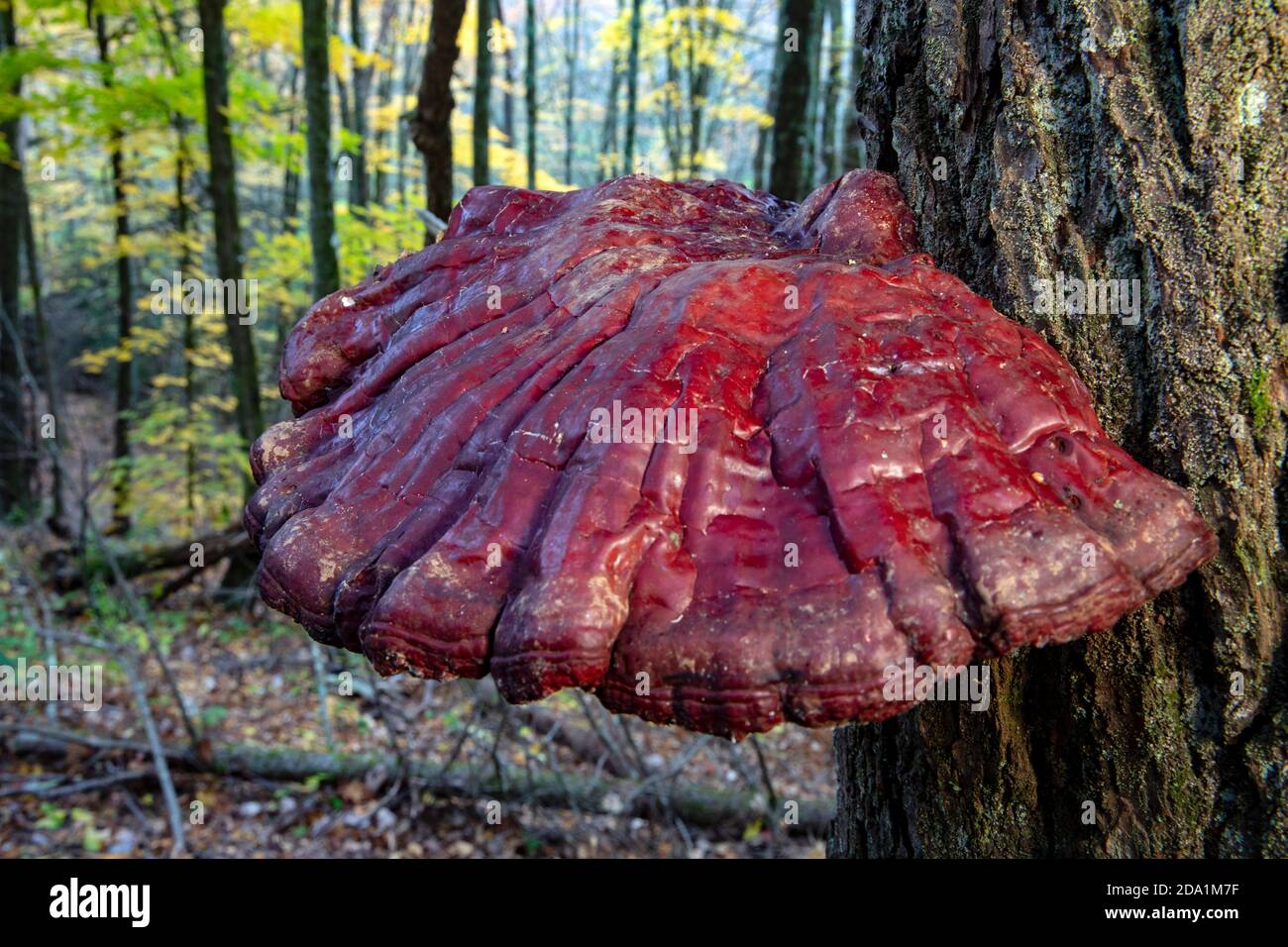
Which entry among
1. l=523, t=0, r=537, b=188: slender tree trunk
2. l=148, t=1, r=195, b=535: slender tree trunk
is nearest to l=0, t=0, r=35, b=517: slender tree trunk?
l=148, t=1, r=195, b=535: slender tree trunk

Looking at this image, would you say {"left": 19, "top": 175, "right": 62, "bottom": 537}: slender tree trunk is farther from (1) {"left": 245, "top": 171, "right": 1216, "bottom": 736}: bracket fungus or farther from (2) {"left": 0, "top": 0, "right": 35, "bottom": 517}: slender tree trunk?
(1) {"left": 245, "top": 171, "right": 1216, "bottom": 736}: bracket fungus

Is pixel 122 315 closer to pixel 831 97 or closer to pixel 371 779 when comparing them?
pixel 371 779

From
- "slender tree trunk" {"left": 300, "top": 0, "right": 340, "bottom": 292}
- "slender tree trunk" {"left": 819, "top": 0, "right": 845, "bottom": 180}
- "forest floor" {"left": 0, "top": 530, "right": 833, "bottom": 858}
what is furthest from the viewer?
"slender tree trunk" {"left": 819, "top": 0, "right": 845, "bottom": 180}

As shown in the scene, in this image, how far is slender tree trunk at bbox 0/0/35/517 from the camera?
1273 centimetres

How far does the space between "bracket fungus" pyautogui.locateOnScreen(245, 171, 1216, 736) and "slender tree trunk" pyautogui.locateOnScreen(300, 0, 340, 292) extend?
690cm

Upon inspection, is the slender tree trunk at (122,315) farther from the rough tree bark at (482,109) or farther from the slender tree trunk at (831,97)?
the slender tree trunk at (831,97)

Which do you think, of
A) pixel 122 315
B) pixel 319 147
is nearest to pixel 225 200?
pixel 319 147

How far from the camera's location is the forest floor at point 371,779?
5.73 meters

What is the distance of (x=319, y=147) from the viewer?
8.26 meters

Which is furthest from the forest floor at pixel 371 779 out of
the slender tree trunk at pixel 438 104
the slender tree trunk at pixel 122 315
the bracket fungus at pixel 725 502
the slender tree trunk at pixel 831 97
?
the slender tree trunk at pixel 831 97

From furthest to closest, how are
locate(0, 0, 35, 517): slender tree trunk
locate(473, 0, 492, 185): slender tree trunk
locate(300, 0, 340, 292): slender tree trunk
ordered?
locate(0, 0, 35, 517): slender tree trunk → locate(473, 0, 492, 185): slender tree trunk → locate(300, 0, 340, 292): slender tree trunk

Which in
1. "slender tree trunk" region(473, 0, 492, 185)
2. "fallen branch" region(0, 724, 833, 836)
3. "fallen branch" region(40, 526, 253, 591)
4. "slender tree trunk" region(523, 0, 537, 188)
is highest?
"slender tree trunk" region(523, 0, 537, 188)
